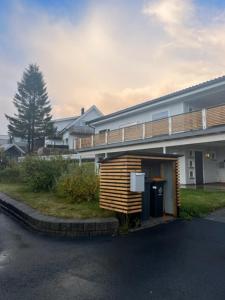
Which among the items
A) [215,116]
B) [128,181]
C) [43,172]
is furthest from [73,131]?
[128,181]

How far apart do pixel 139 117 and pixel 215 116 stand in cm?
780

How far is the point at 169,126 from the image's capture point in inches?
595

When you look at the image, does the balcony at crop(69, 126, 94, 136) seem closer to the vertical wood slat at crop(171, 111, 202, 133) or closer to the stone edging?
the vertical wood slat at crop(171, 111, 202, 133)

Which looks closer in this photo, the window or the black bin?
the black bin

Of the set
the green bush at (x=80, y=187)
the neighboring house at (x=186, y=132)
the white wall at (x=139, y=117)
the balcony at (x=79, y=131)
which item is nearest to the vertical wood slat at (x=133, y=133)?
the neighboring house at (x=186, y=132)

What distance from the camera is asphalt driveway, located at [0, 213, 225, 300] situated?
3.50 m

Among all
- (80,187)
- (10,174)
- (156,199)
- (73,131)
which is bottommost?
(156,199)

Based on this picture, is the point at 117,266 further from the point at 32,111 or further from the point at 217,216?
the point at 32,111

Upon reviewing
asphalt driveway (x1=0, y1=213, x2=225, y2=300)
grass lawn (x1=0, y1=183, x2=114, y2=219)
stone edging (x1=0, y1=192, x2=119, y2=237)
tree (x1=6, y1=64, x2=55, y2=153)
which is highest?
tree (x1=6, y1=64, x2=55, y2=153)

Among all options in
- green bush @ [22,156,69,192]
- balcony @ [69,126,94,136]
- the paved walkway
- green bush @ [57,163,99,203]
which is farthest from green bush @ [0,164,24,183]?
balcony @ [69,126,94,136]

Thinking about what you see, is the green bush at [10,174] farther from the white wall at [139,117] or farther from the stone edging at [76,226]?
the stone edging at [76,226]

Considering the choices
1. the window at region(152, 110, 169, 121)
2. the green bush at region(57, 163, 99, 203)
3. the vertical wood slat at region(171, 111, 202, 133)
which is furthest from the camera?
the window at region(152, 110, 169, 121)

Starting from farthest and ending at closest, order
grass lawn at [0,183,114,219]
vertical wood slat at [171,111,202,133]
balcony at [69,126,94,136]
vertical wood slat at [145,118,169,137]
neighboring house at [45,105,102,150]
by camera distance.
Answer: neighboring house at [45,105,102,150] → balcony at [69,126,94,136] → vertical wood slat at [145,118,169,137] → vertical wood slat at [171,111,202,133] → grass lawn at [0,183,114,219]

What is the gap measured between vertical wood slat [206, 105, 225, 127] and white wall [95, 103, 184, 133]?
348 cm
